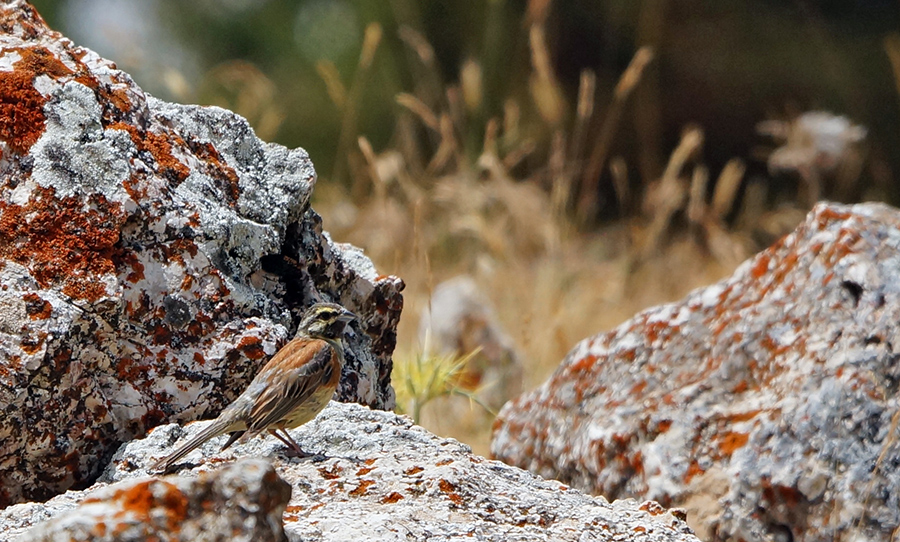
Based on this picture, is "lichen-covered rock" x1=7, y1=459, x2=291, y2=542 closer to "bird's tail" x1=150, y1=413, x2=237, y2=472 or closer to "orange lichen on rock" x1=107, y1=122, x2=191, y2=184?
"bird's tail" x1=150, y1=413, x2=237, y2=472

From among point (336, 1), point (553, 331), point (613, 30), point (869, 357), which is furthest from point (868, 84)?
point (869, 357)

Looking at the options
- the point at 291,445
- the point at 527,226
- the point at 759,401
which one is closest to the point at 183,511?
the point at 291,445

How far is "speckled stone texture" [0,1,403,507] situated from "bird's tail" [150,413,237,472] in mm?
259

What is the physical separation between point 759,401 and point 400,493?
5.38 feet

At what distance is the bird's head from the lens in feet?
11.3

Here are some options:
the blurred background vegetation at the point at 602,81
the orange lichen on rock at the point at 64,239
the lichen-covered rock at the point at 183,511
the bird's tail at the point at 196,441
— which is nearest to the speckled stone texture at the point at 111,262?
the orange lichen on rock at the point at 64,239

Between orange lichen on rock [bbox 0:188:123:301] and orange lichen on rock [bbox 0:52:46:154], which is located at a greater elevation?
orange lichen on rock [bbox 0:52:46:154]

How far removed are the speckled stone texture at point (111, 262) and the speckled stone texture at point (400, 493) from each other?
185 mm

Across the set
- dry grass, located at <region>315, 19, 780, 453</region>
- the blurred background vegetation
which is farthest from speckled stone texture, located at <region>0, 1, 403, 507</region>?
the blurred background vegetation

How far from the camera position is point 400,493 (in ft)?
9.61

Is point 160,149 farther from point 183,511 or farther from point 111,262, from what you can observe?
point 183,511

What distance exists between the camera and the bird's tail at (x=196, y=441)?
304 centimetres

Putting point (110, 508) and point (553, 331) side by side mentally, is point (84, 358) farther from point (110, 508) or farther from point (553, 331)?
point (553, 331)

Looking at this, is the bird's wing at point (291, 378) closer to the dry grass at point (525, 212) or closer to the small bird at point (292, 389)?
the small bird at point (292, 389)
